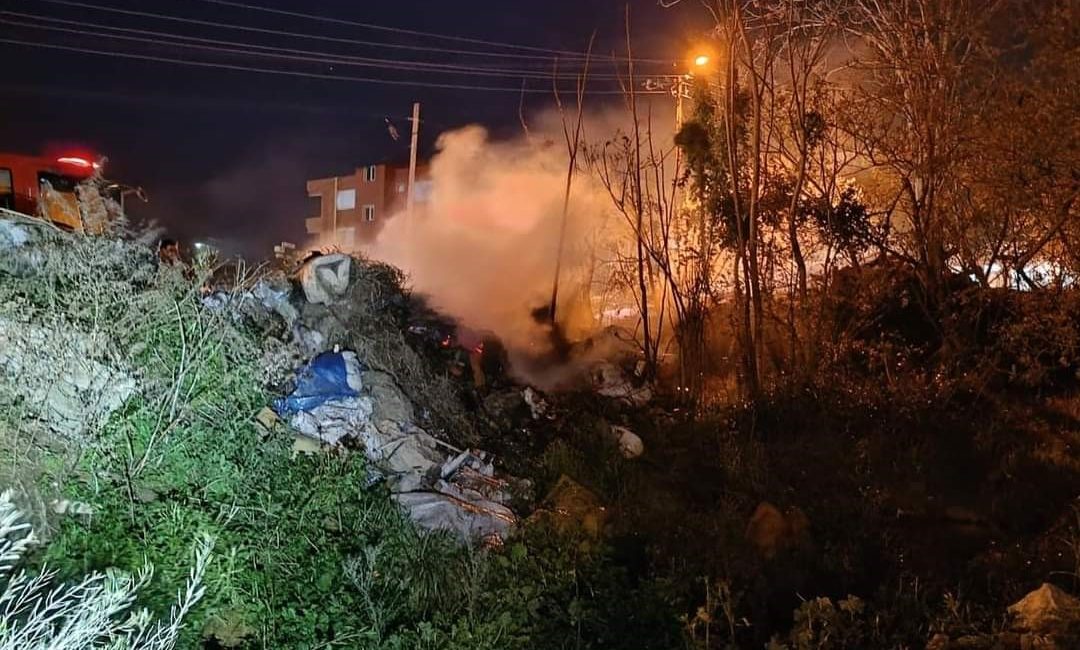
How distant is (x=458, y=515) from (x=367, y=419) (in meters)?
1.32

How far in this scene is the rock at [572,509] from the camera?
5.07 metres

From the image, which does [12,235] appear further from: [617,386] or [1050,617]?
[1050,617]

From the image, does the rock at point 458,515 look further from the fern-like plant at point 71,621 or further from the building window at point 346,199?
the building window at point 346,199

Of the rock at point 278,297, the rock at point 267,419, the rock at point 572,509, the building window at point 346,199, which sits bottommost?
the rock at point 572,509

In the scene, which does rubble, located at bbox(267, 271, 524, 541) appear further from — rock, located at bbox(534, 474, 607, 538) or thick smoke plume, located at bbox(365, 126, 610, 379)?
thick smoke plume, located at bbox(365, 126, 610, 379)

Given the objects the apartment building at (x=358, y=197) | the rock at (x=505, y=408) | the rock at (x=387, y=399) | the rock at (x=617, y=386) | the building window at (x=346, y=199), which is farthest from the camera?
the building window at (x=346, y=199)

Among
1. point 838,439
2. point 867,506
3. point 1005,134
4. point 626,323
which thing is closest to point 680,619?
point 867,506

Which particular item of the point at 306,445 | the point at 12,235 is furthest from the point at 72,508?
the point at 12,235

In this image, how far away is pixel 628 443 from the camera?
6.96 m

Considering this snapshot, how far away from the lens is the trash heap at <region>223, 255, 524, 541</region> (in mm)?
5414

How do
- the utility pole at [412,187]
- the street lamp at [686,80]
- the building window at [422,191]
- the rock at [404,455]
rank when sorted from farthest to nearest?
the building window at [422,191]
the utility pole at [412,187]
the street lamp at [686,80]
the rock at [404,455]

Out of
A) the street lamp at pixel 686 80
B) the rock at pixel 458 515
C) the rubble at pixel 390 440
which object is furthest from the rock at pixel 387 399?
the street lamp at pixel 686 80

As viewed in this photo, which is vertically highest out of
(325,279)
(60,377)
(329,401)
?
(325,279)

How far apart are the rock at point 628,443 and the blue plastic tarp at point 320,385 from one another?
2147 millimetres
